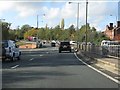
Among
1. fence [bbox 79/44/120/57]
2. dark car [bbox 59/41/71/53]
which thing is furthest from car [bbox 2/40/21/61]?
dark car [bbox 59/41/71/53]

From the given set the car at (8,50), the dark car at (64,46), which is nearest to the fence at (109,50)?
the car at (8,50)

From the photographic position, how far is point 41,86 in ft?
48.2

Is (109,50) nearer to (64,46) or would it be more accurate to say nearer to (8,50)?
(8,50)

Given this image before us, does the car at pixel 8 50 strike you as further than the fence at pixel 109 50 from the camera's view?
No

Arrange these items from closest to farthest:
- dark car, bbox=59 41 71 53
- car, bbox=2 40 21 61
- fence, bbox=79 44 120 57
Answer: car, bbox=2 40 21 61 → fence, bbox=79 44 120 57 → dark car, bbox=59 41 71 53

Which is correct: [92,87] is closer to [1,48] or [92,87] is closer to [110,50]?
[1,48]

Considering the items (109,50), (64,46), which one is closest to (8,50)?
(109,50)

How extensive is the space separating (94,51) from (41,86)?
107 ft

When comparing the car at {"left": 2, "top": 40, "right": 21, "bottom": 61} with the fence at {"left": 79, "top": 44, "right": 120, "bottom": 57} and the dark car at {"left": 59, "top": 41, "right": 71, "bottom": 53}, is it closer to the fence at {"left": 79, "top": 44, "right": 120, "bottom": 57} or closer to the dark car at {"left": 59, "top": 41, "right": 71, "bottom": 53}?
the fence at {"left": 79, "top": 44, "right": 120, "bottom": 57}

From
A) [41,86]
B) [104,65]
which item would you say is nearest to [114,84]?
[41,86]

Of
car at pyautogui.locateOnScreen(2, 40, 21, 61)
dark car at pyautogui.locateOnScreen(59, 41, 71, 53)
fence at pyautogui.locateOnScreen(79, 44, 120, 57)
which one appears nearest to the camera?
car at pyautogui.locateOnScreen(2, 40, 21, 61)

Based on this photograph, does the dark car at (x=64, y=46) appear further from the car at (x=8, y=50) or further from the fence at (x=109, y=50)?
the car at (x=8, y=50)

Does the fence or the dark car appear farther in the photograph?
the dark car

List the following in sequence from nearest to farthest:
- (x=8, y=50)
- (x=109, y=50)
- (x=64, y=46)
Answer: (x=8, y=50), (x=109, y=50), (x=64, y=46)
